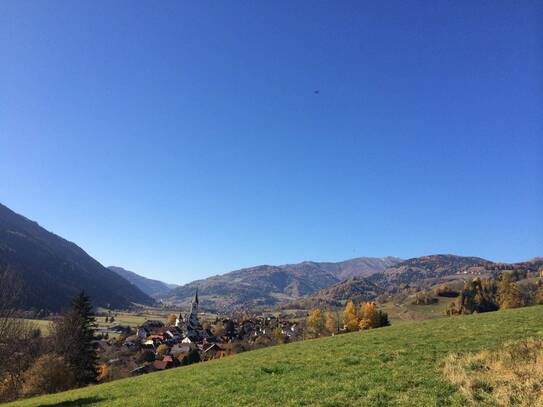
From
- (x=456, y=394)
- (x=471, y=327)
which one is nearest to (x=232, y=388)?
(x=456, y=394)

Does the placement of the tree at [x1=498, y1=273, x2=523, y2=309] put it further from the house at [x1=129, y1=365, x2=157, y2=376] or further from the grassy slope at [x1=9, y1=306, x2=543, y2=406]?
the house at [x1=129, y1=365, x2=157, y2=376]

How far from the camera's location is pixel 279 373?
20.3 meters

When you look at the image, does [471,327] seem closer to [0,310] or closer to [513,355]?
[513,355]

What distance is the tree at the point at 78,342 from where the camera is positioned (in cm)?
5588

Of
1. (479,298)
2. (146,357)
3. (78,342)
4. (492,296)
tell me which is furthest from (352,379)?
(492,296)

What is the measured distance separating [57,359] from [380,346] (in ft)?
142

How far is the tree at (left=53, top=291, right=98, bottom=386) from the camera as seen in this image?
5588cm

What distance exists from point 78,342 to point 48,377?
37.7ft

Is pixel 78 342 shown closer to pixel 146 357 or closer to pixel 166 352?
pixel 146 357

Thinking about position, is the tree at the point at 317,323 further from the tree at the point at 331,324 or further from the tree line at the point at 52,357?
the tree line at the point at 52,357

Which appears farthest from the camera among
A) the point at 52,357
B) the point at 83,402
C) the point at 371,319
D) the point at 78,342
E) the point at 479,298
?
the point at 479,298

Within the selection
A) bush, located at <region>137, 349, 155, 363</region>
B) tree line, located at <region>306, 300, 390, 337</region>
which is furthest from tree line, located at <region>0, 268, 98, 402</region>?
bush, located at <region>137, 349, 155, 363</region>

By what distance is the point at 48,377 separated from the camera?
4612 centimetres

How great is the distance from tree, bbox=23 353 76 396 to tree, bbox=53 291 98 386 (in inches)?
185
